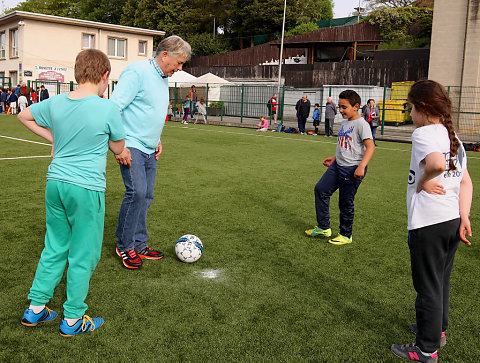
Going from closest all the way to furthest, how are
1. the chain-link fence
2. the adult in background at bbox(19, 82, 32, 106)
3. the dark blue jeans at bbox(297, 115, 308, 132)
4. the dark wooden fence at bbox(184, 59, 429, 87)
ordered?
the chain-link fence
the dark blue jeans at bbox(297, 115, 308, 132)
the adult in background at bbox(19, 82, 32, 106)
the dark wooden fence at bbox(184, 59, 429, 87)

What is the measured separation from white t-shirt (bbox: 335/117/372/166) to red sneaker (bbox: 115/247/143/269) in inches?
98.5

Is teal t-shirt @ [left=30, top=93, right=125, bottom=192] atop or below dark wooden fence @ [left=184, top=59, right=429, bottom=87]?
below

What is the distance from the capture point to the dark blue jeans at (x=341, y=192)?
539 centimetres

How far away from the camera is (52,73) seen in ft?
120

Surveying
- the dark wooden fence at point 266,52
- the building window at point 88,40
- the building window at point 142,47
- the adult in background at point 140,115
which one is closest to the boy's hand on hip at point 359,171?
the adult in background at point 140,115

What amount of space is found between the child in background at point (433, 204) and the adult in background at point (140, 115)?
218cm

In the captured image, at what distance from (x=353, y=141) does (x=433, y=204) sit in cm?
254

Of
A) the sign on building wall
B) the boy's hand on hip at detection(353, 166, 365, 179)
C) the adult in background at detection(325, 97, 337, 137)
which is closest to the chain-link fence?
the adult in background at detection(325, 97, 337, 137)

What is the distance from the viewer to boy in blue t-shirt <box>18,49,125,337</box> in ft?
9.71

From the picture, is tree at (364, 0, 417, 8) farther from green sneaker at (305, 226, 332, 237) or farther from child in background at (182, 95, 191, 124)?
green sneaker at (305, 226, 332, 237)

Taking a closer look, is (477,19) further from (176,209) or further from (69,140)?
(69,140)

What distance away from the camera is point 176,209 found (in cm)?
685

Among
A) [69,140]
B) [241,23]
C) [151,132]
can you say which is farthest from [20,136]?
[241,23]

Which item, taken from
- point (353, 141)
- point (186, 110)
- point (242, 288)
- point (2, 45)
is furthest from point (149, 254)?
point (2, 45)
